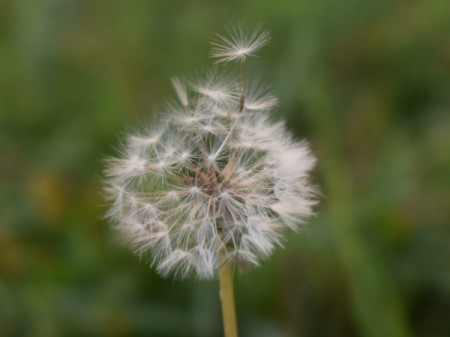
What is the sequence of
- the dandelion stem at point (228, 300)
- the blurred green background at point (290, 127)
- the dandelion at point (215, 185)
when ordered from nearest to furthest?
A: the dandelion stem at point (228, 300), the dandelion at point (215, 185), the blurred green background at point (290, 127)

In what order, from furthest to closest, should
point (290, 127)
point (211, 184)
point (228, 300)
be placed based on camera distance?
point (290, 127), point (211, 184), point (228, 300)

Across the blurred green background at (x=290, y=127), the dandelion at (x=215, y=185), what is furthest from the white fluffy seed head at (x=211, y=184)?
the blurred green background at (x=290, y=127)

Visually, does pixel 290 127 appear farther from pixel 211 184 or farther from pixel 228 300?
pixel 228 300

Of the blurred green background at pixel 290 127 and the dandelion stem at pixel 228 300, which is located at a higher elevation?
the blurred green background at pixel 290 127

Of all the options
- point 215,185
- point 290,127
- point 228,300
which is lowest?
point 228,300

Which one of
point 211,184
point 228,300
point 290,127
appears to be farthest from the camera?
point 290,127

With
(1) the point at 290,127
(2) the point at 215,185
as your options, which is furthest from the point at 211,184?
(1) the point at 290,127

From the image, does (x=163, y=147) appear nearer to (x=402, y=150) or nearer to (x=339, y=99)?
(x=402, y=150)

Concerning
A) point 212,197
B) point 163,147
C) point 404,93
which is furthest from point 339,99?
point 212,197

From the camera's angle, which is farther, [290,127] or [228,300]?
[290,127]

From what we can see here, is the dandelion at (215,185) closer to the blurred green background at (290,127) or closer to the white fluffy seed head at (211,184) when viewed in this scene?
the white fluffy seed head at (211,184)
